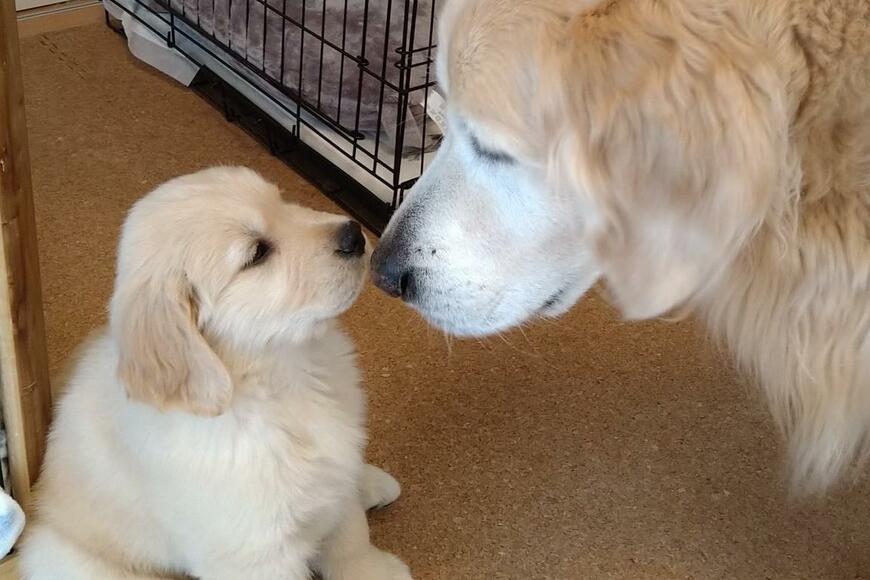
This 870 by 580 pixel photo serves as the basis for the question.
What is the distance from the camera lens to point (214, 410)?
3.04ft

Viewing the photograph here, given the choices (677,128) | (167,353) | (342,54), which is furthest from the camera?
(342,54)

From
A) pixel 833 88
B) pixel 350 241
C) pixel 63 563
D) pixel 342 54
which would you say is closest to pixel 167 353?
pixel 350 241

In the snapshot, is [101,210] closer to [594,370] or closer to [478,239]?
[594,370]

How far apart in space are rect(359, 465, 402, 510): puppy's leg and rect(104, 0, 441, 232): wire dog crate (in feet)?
2.01

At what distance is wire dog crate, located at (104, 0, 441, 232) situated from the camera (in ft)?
5.83

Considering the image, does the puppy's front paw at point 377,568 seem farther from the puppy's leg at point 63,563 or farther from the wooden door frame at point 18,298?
the wooden door frame at point 18,298

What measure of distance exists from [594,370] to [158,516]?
774 mm

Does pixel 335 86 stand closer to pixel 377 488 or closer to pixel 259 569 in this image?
pixel 377 488

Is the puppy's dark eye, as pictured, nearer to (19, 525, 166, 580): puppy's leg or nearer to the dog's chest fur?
the dog's chest fur

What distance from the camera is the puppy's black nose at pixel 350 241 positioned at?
1.02 metres

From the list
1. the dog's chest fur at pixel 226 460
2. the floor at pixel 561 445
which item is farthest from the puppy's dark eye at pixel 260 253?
the floor at pixel 561 445

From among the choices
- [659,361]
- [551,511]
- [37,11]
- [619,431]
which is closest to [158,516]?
[551,511]

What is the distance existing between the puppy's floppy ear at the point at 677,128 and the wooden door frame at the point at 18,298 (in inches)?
22.3

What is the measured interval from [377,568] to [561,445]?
0.37 m
